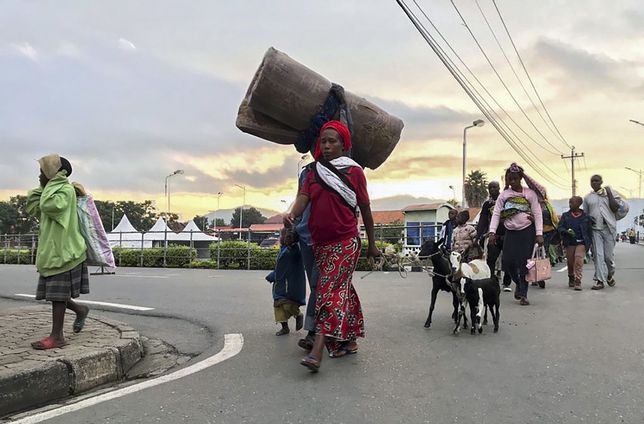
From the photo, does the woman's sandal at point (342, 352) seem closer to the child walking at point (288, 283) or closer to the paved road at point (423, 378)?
the paved road at point (423, 378)

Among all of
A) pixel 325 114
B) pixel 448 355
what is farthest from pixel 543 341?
pixel 325 114

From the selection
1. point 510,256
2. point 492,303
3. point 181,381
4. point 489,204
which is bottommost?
point 181,381

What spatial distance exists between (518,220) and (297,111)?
153 inches

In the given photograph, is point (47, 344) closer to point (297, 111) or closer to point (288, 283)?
point (288, 283)

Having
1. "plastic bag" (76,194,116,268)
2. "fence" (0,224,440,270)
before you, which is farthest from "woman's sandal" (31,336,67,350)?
"fence" (0,224,440,270)

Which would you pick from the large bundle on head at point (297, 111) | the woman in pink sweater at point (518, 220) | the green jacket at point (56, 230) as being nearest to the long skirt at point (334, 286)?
the large bundle on head at point (297, 111)

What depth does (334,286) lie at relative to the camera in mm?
3904

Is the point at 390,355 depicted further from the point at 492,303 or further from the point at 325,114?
the point at 325,114

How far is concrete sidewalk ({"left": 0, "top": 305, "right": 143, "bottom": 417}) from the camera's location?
3.36m

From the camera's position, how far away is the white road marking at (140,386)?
3096 millimetres

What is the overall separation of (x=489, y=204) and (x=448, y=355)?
14.2 ft

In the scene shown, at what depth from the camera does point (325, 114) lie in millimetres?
4359

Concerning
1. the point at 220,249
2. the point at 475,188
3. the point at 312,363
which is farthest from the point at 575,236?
the point at 475,188

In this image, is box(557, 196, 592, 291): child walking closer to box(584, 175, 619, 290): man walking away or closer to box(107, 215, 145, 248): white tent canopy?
box(584, 175, 619, 290): man walking away
